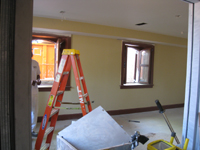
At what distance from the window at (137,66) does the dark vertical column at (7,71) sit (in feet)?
12.3

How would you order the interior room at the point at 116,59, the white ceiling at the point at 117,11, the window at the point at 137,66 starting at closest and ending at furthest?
the interior room at the point at 116,59, the white ceiling at the point at 117,11, the window at the point at 137,66

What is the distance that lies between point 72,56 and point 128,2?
52.1 inches

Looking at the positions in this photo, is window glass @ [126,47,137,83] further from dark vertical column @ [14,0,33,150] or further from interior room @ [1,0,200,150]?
dark vertical column @ [14,0,33,150]

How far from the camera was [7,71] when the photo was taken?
0.66m

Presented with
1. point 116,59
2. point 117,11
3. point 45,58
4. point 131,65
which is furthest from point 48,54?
point 117,11

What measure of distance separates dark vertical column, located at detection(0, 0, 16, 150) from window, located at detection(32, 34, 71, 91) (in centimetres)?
290

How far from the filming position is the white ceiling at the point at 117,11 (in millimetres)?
2375

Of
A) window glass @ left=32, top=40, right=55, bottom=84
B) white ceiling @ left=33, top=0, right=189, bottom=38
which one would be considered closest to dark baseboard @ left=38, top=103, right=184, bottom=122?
window glass @ left=32, top=40, right=55, bottom=84

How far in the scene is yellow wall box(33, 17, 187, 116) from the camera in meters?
3.63

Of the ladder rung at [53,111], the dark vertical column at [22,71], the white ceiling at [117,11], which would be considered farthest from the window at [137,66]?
the dark vertical column at [22,71]

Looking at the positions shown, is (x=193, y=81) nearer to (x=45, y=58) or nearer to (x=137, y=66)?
(x=137, y=66)

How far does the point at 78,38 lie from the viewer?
12.1 ft

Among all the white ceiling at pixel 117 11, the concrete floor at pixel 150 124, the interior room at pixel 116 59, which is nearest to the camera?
the interior room at pixel 116 59

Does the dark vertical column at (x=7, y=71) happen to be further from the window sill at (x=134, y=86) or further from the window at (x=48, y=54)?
the window sill at (x=134, y=86)
